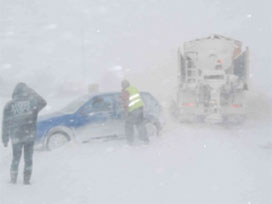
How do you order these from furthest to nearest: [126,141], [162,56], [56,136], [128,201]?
[162,56]
[126,141]
[56,136]
[128,201]

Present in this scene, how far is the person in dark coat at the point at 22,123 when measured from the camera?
24.1 ft

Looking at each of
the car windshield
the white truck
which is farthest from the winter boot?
the white truck

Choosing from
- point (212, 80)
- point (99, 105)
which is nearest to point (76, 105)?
point (99, 105)

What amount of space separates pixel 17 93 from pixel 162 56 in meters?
42.1

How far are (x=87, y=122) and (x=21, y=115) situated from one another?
3.50 meters

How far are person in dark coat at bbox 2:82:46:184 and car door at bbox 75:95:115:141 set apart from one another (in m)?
3.19

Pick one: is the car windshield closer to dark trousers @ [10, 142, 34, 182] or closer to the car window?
the car window

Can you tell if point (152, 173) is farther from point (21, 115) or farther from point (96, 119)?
point (96, 119)

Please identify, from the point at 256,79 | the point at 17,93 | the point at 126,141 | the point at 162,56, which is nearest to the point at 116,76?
the point at 162,56

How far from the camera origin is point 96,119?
428 inches

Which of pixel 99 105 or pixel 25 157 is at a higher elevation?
pixel 99 105

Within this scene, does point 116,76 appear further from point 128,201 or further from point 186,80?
point 128,201

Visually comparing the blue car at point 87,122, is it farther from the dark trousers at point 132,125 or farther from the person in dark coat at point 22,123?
the person in dark coat at point 22,123

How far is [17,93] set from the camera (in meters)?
7.50
